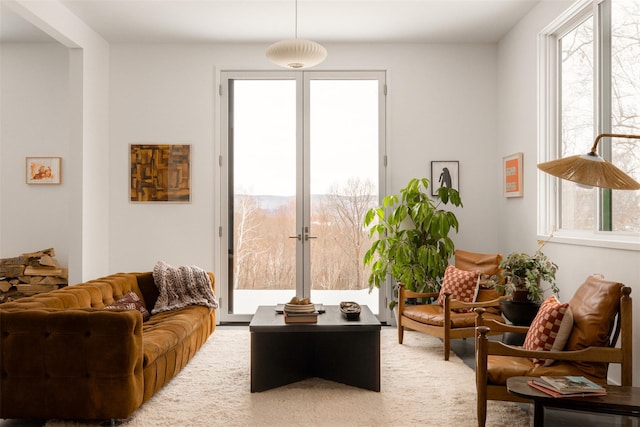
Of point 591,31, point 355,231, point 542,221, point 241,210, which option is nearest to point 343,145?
point 355,231

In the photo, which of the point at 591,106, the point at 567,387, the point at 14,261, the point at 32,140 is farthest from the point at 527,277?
the point at 32,140

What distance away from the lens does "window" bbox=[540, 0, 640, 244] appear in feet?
11.3

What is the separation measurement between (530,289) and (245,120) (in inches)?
139

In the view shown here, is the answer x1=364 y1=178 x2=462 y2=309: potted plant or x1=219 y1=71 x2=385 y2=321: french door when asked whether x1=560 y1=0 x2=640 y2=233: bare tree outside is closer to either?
x1=364 y1=178 x2=462 y2=309: potted plant

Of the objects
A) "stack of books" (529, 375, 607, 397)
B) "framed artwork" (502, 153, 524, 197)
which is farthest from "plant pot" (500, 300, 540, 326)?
"framed artwork" (502, 153, 524, 197)

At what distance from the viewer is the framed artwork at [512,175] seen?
4941 mm

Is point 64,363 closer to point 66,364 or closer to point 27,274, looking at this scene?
point 66,364

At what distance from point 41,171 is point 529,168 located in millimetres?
5280

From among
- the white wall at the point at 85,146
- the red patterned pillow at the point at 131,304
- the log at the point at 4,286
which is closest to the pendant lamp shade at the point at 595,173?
the red patterned pillow at the point at 131,304

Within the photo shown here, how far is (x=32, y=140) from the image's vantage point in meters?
5.72

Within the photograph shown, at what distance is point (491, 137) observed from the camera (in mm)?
5648

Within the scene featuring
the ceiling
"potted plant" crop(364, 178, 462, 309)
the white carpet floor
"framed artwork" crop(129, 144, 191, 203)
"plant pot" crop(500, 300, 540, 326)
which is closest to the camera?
the white carpet floor

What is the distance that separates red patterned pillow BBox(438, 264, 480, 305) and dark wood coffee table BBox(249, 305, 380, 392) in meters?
1.18

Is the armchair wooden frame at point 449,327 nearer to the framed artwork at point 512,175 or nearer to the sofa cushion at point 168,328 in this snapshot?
the framed artwork at point 512,175
